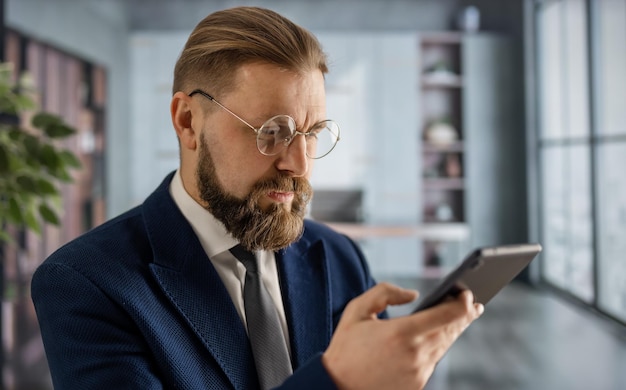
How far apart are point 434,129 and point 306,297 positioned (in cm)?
661

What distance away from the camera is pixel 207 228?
118 centimetres

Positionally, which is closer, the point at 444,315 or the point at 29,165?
the point at 444,315

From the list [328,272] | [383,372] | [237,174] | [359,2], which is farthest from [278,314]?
[359,2]

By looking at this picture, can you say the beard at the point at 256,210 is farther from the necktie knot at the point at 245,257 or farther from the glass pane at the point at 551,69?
the glass pane at the point at 551,69

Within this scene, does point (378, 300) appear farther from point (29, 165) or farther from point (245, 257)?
point (29, 165)

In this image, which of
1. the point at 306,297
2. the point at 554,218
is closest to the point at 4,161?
the point at 306,297

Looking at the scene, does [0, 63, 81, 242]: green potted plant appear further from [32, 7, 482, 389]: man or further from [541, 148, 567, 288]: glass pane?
[541, 148, 567, 288]: glass pane

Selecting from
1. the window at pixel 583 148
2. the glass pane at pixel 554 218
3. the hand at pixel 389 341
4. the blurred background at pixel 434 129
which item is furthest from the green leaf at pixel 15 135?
the glass pane at pixel 554 218

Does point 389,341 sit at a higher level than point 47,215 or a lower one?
lower

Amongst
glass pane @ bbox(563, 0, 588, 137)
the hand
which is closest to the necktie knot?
A: the hand

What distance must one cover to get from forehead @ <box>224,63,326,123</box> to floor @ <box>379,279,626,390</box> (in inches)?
84.7

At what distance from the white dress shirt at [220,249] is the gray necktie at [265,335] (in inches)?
0.9

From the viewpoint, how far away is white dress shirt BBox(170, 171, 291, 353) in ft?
3.82

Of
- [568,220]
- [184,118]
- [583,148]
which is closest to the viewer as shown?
[184,118]
